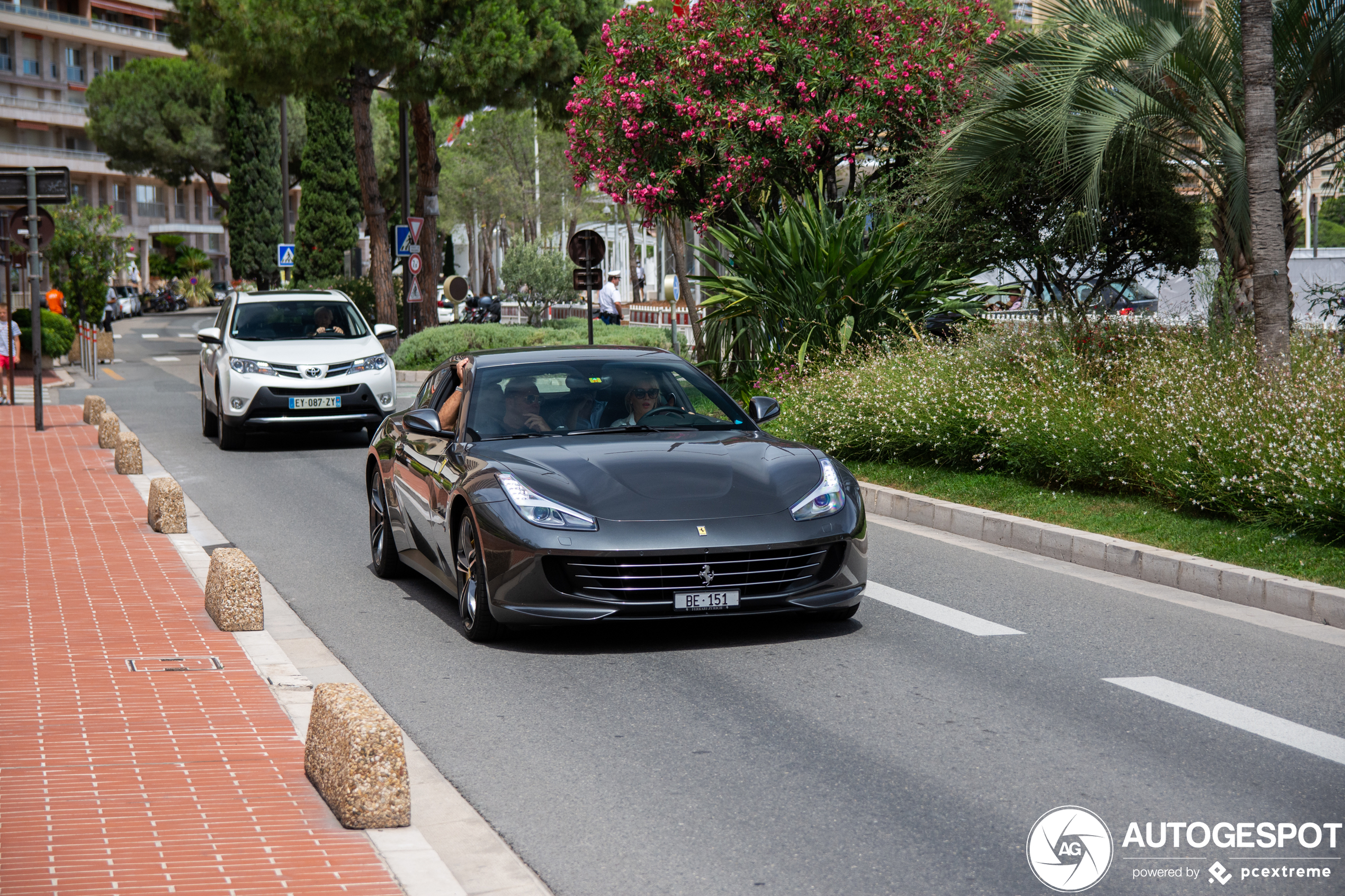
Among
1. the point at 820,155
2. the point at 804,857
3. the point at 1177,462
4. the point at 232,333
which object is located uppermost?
the point at 820,155

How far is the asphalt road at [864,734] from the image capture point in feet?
14.5

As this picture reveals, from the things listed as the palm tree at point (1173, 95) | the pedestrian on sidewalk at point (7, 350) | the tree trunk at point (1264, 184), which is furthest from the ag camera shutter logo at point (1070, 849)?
the pedestrian on sidewalk at point (7, 350)

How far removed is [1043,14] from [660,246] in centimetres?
5422

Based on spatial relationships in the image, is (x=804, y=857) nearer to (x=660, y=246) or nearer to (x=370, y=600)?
(x=370, y=600)

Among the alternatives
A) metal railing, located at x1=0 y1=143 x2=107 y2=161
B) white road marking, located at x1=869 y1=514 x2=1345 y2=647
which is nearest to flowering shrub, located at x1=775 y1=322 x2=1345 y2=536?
white road marking, located at x1=869 y1=514 x2=1345 y2=647

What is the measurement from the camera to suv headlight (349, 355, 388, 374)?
56.4ft

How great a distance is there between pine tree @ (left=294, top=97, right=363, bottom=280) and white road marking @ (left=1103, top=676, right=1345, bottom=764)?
59390mm

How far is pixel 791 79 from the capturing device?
67.7 feet

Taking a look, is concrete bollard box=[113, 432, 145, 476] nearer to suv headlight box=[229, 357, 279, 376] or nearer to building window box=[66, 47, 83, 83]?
suv headlight box=[229, 357, 279, 376]

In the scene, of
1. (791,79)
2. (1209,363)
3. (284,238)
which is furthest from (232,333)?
(284,238)

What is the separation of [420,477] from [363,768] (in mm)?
3770

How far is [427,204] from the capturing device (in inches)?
1390

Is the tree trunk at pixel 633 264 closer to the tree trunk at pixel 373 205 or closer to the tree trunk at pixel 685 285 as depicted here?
the tree trunk at pixel 373 205

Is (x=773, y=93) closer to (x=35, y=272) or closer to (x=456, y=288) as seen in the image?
(x=35, y=272)
